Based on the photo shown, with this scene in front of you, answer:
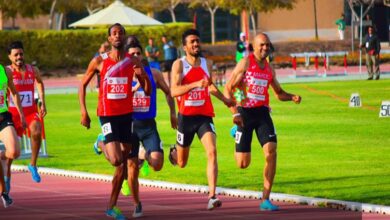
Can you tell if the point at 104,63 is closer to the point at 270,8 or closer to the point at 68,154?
the point at 68,154

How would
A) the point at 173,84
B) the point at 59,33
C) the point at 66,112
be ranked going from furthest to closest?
the point at 59,33
the point at 66,112
the point at 173,84

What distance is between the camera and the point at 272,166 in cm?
1534

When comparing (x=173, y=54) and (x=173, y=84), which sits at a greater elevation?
(x=173, y=84)

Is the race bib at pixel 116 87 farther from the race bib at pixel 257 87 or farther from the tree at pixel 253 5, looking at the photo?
the tree at pixel 253 5

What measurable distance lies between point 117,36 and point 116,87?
2.03 ft

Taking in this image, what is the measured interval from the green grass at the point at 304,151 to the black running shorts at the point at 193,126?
1.89 m

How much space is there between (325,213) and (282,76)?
134 feet

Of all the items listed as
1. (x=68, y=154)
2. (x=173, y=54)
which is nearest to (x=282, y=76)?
(x=173, y=54)

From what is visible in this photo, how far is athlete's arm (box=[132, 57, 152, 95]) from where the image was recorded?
14.5 metres

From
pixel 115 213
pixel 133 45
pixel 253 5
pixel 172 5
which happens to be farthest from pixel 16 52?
pixel 172 5

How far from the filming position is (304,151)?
2328 centimetres

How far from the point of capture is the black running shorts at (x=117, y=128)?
14445 millimetres

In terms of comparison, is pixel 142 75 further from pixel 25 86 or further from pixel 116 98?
pixel 25 86

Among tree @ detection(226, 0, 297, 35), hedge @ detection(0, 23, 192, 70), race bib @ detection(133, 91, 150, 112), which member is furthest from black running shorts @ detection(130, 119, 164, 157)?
tree @ detection(226, 0, 297, 35)
